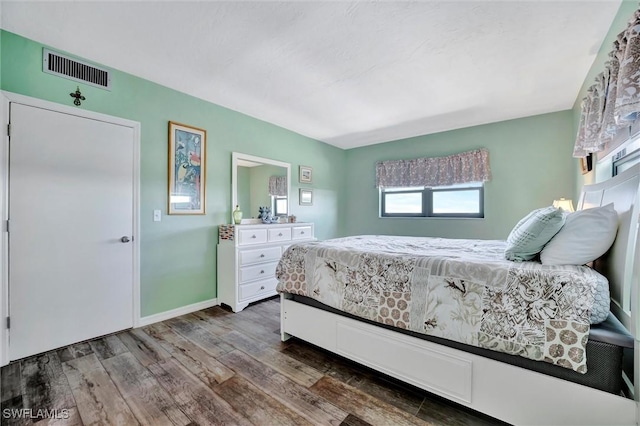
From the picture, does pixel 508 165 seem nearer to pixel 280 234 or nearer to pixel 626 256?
pixel 626 256

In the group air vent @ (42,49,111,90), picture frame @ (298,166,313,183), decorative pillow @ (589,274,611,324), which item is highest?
air vent @ (42,49,111,90)

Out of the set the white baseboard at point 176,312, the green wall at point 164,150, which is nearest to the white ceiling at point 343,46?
the green wall at point 164,150

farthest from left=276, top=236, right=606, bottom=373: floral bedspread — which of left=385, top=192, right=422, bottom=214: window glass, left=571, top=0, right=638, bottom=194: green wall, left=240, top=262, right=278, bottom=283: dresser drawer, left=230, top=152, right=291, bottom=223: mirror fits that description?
left=385, top=192, right=422, bottom=214: window glass

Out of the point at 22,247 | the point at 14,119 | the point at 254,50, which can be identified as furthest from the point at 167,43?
the point at 22,247

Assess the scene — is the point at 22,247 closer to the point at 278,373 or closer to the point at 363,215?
the point at 278,373

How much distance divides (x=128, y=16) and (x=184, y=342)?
2.58 meters

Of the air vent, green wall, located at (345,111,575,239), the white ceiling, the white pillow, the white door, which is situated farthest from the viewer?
green wall, located at (345,111,575,239)

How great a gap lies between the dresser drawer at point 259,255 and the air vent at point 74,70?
83.9 inches

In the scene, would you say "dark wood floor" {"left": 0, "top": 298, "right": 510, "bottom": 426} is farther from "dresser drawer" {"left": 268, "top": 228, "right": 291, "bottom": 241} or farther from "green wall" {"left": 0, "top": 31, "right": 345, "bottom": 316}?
"dresser drawer" {"left": 268, "top": 228, "right": 291, "bottom": 241}

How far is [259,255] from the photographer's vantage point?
130 inches

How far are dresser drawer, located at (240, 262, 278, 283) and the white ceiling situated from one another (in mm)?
2067

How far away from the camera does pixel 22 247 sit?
2.02 metres

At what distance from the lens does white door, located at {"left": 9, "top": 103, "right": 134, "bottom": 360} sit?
202cm

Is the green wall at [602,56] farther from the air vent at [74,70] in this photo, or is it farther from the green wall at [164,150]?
the air vent at [74,70]
